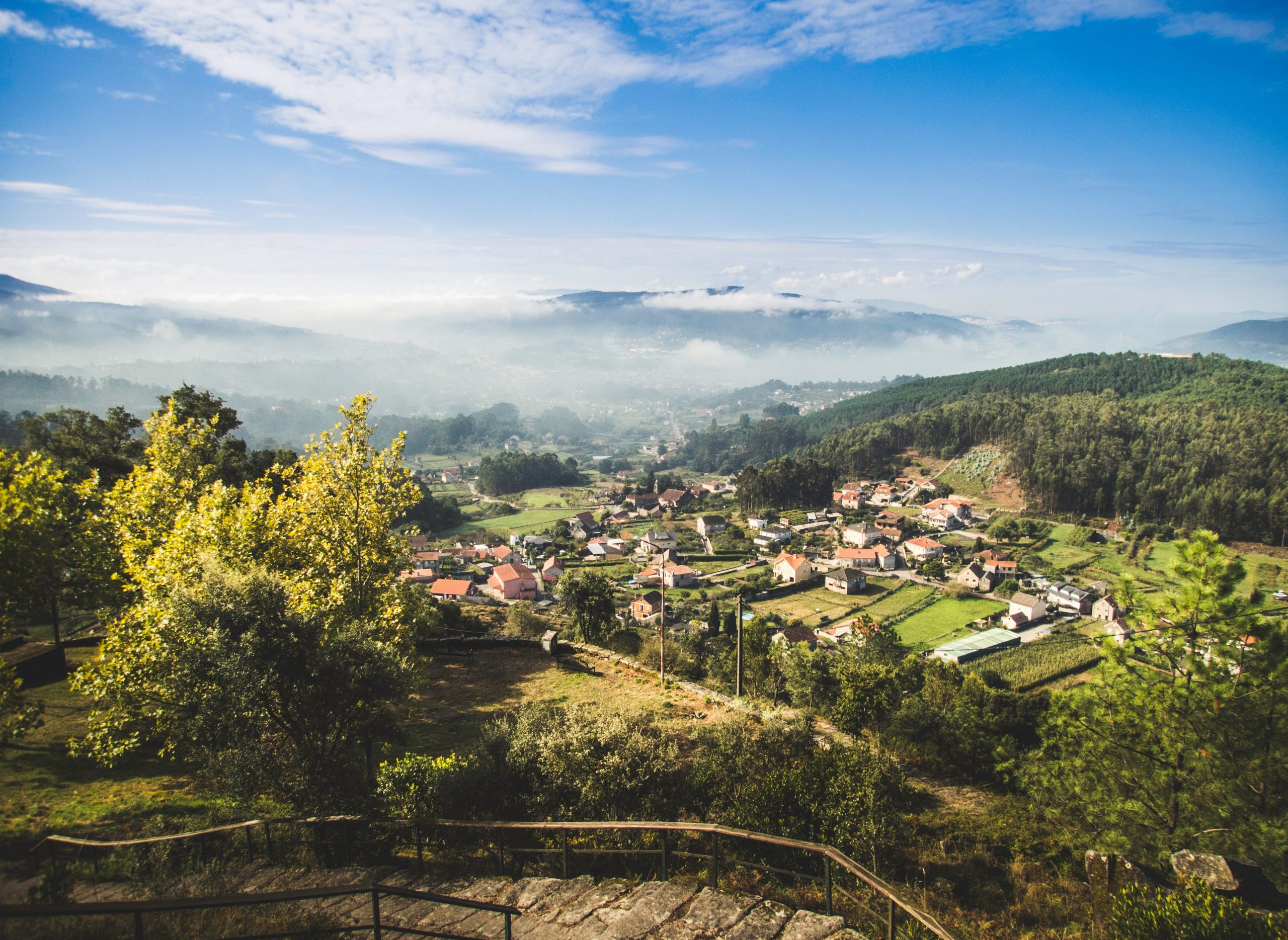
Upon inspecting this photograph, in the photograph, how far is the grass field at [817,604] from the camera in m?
41.2

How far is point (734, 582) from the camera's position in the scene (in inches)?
1938

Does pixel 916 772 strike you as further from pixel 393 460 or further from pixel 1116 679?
pixel 393 460

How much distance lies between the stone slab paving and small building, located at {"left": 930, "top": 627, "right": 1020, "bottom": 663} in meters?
31.3

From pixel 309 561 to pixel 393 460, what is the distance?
2.04 meters

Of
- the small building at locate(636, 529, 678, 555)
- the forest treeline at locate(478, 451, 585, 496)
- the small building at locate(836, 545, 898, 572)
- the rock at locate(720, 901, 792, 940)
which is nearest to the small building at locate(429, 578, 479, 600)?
the small building at locate(636, 529, 678, 555)

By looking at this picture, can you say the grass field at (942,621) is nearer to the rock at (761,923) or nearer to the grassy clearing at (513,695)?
the grassy clearing at (513,695)

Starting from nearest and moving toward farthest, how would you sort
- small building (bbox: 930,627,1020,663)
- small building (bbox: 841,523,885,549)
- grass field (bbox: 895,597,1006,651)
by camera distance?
small building (bbox: 930,627,1020,663)
grass field (bbox: 895,597,1006,651)
small building (bbox: 841,523,885,549)

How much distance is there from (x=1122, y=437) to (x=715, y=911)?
3625 inches

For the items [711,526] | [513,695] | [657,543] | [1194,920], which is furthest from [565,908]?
[711,526]

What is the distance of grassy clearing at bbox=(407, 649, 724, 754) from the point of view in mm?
11188

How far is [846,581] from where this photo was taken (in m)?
47.2

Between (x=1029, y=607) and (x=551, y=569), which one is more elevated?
(x=551, y=569)

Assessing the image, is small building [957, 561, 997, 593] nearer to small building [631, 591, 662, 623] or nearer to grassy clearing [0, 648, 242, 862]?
small building [631, 591, 662, 623]

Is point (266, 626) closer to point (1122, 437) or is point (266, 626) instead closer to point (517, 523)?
point (517, 523)
